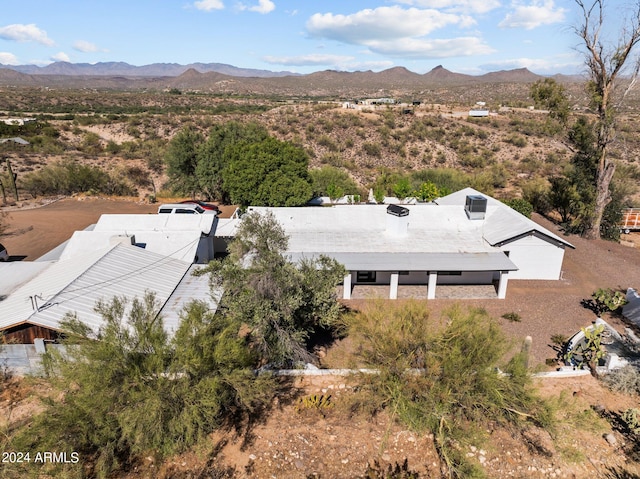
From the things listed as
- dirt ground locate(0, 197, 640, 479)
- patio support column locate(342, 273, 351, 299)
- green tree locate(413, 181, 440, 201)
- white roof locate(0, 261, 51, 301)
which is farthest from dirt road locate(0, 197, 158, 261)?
green tree locate(413, 181, 440, 201)

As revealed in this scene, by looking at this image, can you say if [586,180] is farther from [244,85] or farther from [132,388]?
[244,85]

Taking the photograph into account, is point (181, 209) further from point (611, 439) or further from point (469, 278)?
point (611, 439)

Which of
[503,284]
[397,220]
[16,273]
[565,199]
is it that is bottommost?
[503,284]

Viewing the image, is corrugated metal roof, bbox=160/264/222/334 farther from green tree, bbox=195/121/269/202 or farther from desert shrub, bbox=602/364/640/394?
green tree, bbox=195/121/269/202

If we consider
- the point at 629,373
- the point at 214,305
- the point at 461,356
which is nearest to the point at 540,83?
the point at 629,373

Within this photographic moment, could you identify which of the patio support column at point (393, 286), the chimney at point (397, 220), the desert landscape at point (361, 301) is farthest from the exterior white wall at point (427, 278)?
the chimney at point (397, 220)

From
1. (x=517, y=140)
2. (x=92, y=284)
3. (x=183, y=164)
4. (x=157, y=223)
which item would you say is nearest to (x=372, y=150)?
(x=517, y=140)
